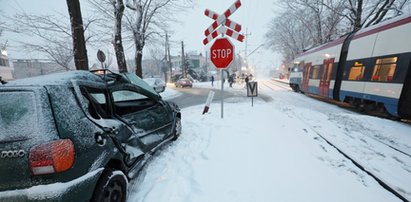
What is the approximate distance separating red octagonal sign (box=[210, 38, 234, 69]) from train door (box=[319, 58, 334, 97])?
300 inches

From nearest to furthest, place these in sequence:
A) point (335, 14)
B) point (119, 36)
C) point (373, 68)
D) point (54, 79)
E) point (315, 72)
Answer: point (54, 79) → point (373, 68) → point (119, 36) → point (315, 72) → point (335, 14)

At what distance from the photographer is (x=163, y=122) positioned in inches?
157

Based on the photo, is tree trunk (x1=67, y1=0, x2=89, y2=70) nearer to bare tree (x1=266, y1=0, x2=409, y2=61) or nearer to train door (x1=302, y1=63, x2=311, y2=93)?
train door (x1=302, y1=63, x2=311, y2=93)

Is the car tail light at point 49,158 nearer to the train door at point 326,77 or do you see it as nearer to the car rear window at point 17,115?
the car rear window at point 17,115

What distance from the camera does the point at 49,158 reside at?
1649 millimetres

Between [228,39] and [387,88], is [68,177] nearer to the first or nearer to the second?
[228,39]

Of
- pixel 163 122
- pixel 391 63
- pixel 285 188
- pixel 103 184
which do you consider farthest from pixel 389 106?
pixel 103 184

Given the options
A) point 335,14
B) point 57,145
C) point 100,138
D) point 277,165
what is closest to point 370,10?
point 335,14

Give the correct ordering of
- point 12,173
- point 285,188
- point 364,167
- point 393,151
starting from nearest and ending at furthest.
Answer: point 12,173 → point 285,188 → point 364,167 → point 393,151

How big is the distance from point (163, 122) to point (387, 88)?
7.90 meters

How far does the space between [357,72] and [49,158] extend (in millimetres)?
10710

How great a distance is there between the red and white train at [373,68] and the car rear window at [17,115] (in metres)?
9.16

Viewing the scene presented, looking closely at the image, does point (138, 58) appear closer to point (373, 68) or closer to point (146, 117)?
point (146, 117)

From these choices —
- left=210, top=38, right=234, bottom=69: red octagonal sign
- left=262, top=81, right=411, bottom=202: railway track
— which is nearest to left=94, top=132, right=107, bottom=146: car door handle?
left=262, top=81, right=411, bottom=202: railway track
